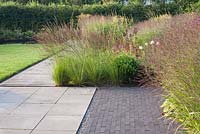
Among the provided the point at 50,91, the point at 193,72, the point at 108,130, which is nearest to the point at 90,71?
the point at 50,91

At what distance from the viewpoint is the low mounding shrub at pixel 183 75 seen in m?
4.57

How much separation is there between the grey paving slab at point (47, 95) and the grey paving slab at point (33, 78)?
1.71 feet

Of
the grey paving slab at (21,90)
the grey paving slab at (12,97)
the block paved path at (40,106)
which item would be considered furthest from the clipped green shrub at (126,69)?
the grey paving slab at (12,97)

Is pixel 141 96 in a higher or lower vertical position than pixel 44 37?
lower

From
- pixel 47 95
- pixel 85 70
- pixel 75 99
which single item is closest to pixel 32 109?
pixel 75 99

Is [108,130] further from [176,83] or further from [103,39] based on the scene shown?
[103,39]

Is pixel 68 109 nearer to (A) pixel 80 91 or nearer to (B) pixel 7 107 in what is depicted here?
(B) pixel 7 107

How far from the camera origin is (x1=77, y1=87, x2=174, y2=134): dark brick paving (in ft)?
17.3

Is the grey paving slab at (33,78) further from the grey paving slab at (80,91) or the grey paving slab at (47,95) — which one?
the grey paving slab at (80,91)

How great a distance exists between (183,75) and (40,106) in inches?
115

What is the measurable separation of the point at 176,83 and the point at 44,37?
192 inches

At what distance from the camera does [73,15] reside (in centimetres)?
2433

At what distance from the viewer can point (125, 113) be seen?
611 cm

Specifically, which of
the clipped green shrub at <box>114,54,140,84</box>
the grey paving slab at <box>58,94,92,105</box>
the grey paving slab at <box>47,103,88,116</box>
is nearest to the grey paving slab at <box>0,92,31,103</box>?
the grey paving slab at <box>58,94,92,105</box>
